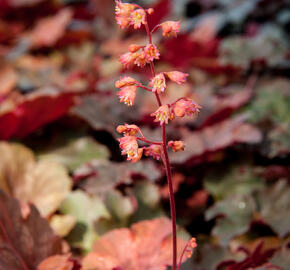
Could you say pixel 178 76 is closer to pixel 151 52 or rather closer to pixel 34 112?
pixel 151 52

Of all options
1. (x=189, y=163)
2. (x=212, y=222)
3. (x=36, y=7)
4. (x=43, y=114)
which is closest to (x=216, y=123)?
(x=189, y=163)

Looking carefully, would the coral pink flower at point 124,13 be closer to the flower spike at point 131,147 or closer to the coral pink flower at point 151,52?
the coral pink flower at point 151,52

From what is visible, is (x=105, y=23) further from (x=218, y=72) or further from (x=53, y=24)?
(x=218, y=72)

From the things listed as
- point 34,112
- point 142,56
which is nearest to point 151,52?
point 142,56

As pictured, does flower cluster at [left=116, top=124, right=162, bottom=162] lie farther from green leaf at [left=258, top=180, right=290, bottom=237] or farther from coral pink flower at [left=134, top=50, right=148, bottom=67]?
green leaf at [left=258, top=180, right=290, bottom=237]

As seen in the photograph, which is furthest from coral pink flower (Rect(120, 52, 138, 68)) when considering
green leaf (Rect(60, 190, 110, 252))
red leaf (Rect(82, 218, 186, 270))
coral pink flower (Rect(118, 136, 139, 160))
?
green leaf (Rect(60, 190, 110, 252))

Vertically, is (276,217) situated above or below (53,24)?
below

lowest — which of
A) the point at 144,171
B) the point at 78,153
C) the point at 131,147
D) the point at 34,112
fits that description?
the point at 131,147

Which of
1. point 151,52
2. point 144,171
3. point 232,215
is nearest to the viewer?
point 151,52
